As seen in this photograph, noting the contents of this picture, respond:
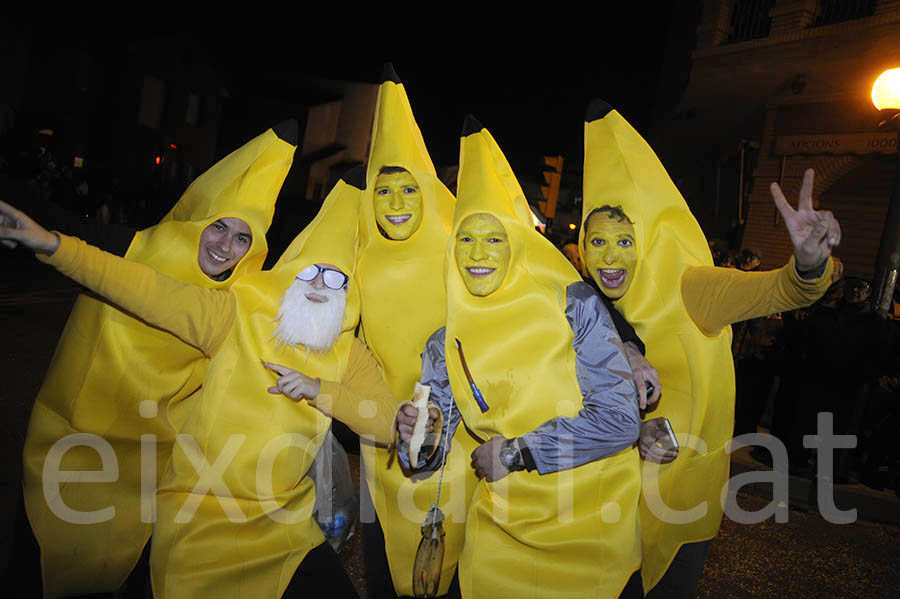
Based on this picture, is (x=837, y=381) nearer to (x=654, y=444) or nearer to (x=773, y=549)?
(x=773, y=549)

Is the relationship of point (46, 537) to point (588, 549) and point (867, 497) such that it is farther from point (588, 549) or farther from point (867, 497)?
point (867, 497)

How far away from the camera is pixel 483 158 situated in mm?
2543

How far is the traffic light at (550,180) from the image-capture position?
1002cm

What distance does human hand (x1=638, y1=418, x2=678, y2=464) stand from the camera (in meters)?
2.37

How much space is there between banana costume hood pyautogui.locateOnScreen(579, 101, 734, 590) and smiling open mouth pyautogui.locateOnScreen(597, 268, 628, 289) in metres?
0.06

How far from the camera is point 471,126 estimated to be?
2705mm

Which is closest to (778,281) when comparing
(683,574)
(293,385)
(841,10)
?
(683,574)

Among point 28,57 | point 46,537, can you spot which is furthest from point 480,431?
point 28,57

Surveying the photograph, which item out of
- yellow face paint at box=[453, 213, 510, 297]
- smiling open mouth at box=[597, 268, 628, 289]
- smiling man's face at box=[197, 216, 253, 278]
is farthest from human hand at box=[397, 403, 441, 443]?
smiling man's face at box=[197, 216, 253, 278]

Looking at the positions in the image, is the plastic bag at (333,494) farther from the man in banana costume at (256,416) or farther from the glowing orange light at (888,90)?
the glowing orange light at (888,90)

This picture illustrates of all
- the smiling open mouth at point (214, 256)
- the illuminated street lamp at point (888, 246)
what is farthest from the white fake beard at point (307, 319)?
the illuminated street lamp at point (888, 246)

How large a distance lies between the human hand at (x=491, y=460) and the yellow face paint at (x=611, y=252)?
847 millimetres

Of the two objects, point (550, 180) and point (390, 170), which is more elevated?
point (550, 180)

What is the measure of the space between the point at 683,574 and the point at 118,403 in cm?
247
